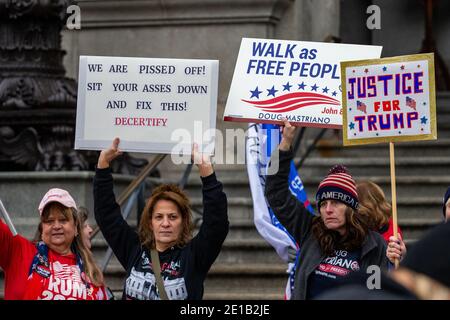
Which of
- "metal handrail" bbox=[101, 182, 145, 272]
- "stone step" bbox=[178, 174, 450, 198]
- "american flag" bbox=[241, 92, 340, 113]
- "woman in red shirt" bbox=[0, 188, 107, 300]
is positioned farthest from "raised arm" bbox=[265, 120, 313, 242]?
"stone step" bbox=[178, 174, 450, 198]

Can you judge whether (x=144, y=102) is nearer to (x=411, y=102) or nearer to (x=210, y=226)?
(x=210, y=226)

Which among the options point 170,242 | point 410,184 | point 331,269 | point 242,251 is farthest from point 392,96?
point 410,184

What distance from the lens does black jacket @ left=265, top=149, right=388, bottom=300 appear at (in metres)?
5.72

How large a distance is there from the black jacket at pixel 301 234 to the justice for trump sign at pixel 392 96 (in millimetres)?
447

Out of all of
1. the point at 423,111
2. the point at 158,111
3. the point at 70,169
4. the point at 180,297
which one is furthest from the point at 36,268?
the point at 70,169

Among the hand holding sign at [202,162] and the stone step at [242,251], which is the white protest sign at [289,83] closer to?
the hand holding sign at [202,162]

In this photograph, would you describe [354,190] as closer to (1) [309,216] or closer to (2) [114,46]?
(1) [309,216]

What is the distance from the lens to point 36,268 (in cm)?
545

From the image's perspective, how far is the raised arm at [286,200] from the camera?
6.00 metres

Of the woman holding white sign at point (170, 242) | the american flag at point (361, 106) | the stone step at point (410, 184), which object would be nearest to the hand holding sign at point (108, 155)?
the woman holding white sign at point (170, 242)

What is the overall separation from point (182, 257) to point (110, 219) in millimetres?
503

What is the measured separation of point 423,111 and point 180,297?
1673 mm

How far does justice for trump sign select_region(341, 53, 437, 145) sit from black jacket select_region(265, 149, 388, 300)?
1.47 ft

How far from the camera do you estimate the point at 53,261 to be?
18.1ft
